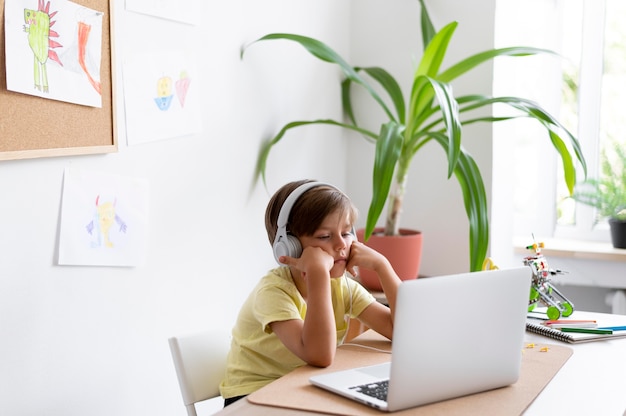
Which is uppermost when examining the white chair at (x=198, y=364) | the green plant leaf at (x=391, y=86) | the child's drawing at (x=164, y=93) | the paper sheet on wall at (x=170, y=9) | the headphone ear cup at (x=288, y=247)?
the paper sheet on wall at (x=170, y=9)

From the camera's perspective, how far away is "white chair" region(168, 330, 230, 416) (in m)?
1.75

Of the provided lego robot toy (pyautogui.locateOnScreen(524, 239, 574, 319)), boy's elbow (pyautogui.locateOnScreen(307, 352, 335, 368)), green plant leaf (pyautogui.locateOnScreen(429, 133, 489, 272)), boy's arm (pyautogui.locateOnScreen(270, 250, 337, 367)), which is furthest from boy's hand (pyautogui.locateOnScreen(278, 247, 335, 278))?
green plant leaf (pyautogui.locateOnScreen(429, 133, 489, 272))

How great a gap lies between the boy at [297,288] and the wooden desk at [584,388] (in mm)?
279

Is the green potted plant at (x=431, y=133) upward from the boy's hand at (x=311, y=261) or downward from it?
upward

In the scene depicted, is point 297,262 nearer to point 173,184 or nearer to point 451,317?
point 451,317

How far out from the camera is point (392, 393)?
1340mm

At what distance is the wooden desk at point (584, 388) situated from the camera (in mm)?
1389

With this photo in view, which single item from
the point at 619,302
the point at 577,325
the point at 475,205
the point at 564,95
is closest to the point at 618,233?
the point at 619,302

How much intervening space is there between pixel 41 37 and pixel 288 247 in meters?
0.70

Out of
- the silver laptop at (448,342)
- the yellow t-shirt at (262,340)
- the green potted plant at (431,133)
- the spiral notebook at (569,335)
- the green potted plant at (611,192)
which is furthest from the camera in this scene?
the green potted plant at (611,192)

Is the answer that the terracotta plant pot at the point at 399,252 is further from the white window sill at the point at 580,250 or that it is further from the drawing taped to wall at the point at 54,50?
the drawing taped to wall at the point at 54,50

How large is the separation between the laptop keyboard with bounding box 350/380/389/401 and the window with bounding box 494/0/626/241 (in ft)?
6.30

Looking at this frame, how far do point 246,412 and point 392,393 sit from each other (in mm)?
248

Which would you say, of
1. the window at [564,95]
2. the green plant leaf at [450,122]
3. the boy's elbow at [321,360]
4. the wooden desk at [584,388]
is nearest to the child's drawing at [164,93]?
the green plant leaf at [450,122]
